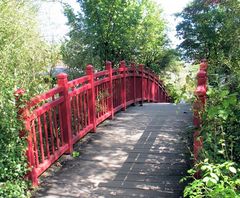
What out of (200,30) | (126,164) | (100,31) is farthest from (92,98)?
(200,30)

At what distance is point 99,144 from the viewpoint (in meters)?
4.61

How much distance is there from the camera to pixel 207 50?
13.7 meters

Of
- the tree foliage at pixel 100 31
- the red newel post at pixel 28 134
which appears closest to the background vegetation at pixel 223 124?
the red newel post at pixel 28 134

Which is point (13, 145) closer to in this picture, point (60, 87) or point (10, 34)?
point (60, 87)

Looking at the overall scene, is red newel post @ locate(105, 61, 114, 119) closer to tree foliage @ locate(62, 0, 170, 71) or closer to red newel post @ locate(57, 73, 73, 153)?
red newel post @ locate(57, 73, 73, 153)

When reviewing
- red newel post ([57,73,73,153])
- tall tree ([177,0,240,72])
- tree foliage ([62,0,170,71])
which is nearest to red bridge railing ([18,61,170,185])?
red newel post ([57,73,73,153])

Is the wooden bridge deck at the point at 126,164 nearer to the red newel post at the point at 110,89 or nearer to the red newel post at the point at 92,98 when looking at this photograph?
the red newel post at the point at 92,98

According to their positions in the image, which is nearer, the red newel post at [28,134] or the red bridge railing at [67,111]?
the red newel post at [28,134]

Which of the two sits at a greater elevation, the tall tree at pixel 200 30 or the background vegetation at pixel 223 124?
the tall tree at pixel 200 30

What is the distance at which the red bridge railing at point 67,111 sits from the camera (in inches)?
130

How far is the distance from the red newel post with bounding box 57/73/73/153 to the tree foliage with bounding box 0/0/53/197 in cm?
33

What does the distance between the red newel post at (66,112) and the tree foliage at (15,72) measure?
33 centimetres

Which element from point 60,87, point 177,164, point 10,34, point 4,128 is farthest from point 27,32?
point 177,164

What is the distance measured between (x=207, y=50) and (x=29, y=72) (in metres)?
11.0
